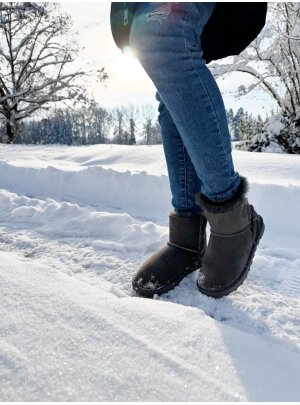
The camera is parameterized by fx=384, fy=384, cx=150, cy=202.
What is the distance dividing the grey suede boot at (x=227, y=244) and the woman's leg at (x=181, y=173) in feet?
0.46

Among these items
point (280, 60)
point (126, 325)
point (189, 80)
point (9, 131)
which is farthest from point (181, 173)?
point (9, 131)

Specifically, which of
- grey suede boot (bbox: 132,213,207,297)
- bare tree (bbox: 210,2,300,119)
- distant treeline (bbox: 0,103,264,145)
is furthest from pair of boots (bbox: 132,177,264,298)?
distant treeline (bbox: 0,103,264,145)

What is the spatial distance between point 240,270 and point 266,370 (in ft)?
1.23

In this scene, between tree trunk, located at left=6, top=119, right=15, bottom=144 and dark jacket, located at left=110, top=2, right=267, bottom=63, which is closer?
dark jacket, located at left=110, top=2, right=267, bottom=63

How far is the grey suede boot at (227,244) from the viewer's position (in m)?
1.01

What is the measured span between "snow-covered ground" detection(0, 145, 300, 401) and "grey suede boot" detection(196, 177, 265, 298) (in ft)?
0.18

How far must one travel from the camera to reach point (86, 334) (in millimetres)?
717

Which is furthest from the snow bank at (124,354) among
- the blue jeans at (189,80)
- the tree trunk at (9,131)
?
the tree trunk at (9,131)

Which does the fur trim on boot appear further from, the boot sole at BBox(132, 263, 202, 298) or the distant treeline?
the distant treeline

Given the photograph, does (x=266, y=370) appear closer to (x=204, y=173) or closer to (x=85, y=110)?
(x=204, y=173)

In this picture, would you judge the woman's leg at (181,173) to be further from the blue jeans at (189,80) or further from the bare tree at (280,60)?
the bare tree at (280,60)

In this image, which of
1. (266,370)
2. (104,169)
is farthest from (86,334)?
(104,169)

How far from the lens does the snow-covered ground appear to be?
60 cm

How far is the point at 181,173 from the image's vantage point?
47.1 inches
